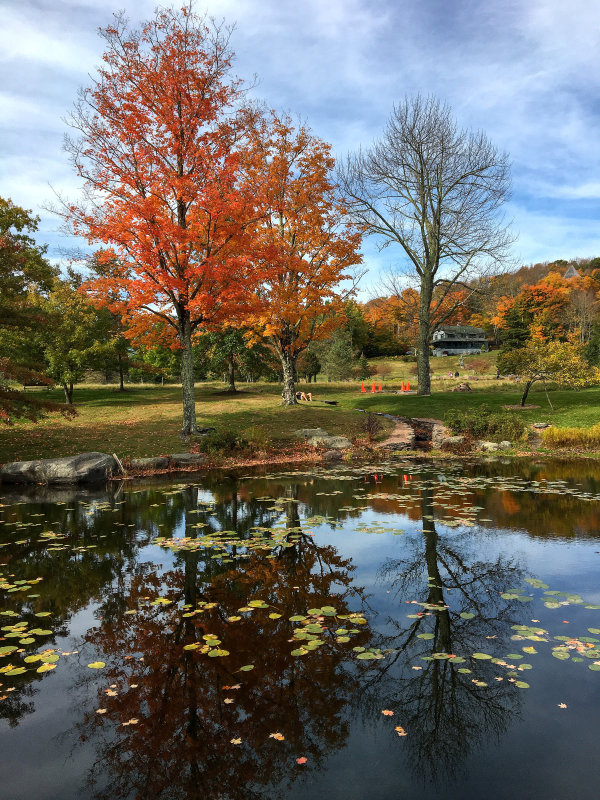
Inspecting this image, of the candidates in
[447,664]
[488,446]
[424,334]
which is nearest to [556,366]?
[488,446]

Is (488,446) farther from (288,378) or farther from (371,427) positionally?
(288,378)

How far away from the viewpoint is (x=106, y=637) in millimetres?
5059

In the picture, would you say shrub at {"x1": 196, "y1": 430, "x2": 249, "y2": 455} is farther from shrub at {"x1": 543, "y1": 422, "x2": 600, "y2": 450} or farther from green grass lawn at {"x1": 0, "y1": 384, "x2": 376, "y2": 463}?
shrub at {"x1": 543, "y1": 422, "x2": 600, "y2": 450}

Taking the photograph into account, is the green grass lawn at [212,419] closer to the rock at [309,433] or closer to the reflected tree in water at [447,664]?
the rock at [309,433]

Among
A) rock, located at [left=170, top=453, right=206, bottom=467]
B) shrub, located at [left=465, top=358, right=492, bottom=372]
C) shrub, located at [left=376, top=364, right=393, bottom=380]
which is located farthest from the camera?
shrub, located at [left=376, top=364, right=393, bottom=380]

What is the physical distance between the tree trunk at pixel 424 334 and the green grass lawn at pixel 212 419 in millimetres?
1636

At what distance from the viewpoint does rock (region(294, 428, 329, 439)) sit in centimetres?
2056

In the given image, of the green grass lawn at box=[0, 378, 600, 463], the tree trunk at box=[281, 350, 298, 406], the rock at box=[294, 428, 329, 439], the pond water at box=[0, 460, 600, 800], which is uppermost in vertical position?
the tree trunk at box=[281, 350, 298, 406]

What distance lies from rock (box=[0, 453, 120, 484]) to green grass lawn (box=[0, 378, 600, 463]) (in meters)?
2.14

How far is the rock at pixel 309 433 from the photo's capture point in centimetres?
2056

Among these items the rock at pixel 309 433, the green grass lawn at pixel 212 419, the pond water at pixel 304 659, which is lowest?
the pond water at pixel 304 659

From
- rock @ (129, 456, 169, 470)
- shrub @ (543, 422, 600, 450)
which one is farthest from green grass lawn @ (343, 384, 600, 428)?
rock @ (129, 456, 169, 470)

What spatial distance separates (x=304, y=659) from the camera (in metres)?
4.44

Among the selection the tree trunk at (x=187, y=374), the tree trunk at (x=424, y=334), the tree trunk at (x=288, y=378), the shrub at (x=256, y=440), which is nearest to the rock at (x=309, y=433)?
the shrub at (x=256, y=440)
